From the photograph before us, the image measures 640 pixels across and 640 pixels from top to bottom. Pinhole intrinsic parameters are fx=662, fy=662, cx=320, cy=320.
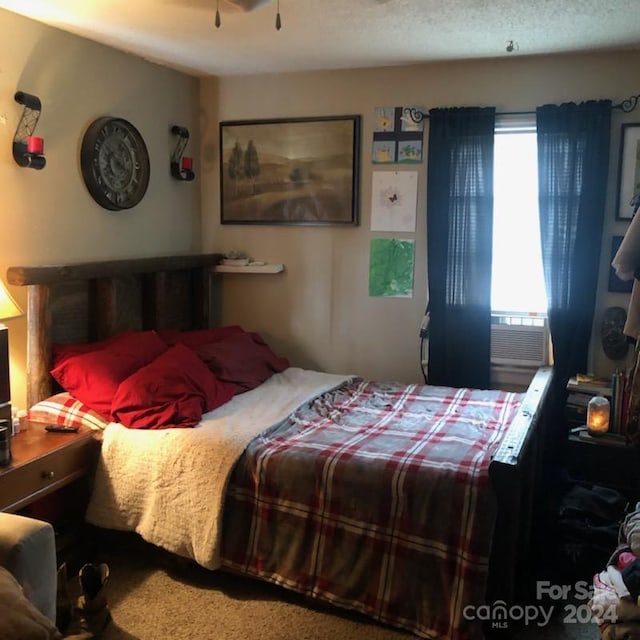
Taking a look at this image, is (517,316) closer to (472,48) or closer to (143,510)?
(472,48)

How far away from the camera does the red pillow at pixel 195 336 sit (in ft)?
11.5

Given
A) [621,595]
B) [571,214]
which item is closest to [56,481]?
[621,595]

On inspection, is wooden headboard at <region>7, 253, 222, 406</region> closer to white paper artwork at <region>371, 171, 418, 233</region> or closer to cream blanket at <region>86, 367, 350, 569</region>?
cream blanket at <region>86, 367, 350, 569</region>

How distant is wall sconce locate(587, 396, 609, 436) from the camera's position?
2963 mm

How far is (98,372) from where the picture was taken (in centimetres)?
288

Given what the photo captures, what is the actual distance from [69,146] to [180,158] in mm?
851

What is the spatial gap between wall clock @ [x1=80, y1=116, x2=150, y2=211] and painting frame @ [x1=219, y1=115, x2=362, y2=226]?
61cm

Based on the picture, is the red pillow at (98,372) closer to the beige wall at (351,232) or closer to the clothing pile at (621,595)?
the beige wall at (351,232)

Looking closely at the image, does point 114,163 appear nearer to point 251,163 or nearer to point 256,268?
point 251,163

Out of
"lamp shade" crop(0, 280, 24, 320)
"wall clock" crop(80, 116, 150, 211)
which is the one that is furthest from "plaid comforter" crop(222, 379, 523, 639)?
"wall clock" crop(80, 116, 150, 211)

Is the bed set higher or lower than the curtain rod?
lower

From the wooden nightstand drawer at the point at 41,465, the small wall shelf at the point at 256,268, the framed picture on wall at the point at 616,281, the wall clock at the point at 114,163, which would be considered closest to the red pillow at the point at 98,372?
the wooden nightstand drawer at the point at 41,465

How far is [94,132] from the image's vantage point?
323 centimetres

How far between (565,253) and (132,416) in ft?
7.49
